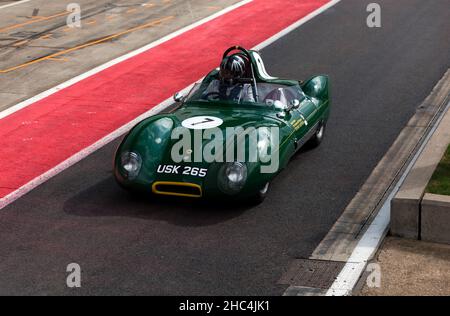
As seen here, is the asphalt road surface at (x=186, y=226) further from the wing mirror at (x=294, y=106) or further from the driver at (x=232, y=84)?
the driver at (x=232, y=84)

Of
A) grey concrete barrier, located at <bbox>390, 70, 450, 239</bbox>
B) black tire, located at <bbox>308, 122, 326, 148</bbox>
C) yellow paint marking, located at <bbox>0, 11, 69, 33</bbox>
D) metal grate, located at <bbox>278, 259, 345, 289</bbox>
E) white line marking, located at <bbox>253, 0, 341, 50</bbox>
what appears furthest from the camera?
yellow paint marking, located at <bbox>0, 11, 69, 33</bbox>

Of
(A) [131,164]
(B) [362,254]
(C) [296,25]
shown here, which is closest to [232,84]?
(A) [131,164]

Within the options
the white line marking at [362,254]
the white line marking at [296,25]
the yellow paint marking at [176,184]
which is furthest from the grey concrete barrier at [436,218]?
the white line marking at [296,25]

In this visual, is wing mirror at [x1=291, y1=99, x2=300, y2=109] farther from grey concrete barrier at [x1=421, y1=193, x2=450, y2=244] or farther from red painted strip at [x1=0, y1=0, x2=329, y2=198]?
red painted strip at [x1=0, y1=0, x2=329, y2=198]

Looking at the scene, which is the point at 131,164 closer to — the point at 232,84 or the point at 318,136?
the point at 232,84

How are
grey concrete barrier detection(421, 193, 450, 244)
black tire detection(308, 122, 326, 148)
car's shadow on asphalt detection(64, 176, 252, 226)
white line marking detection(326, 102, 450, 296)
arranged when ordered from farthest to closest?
black tire detection(308, 122, 326, 148) < car's shadow on asphalt detection(64, 176, 252, 226) < grey concrete barrier detection(421, 193, 450, 244) < white line marking detection(326, 102, 450, 296)

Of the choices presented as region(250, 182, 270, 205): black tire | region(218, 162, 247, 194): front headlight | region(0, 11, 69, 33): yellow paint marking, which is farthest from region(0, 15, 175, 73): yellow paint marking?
region(218, 162, 247, 194): front headlight

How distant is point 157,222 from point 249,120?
2189mm

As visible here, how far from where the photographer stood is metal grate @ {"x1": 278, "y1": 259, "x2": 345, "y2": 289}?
9.84 meters

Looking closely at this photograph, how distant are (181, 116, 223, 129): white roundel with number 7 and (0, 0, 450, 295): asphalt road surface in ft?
3.70

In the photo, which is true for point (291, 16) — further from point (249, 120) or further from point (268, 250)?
point (268, 250)

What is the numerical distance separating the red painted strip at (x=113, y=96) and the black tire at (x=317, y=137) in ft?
12.0
